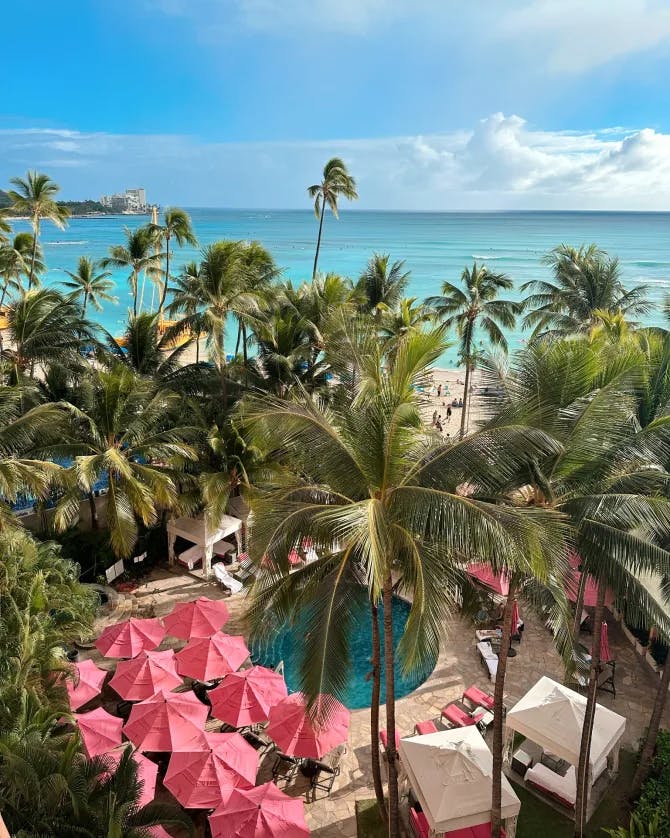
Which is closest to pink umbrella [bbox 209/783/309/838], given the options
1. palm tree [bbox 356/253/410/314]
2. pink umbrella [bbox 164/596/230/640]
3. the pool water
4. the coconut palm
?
the pool water

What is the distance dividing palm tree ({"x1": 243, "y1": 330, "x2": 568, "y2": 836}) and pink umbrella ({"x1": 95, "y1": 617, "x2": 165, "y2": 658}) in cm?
612

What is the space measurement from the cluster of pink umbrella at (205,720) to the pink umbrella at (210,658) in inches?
0.8

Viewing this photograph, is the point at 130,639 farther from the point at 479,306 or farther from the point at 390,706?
the point at 479,306

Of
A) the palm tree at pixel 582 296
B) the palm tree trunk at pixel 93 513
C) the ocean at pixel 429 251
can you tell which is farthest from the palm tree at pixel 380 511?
the ocean at pixel 429 251

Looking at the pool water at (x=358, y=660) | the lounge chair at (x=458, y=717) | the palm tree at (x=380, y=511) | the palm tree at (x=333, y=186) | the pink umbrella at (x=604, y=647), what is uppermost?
the palm tree at (x=333, y=186)

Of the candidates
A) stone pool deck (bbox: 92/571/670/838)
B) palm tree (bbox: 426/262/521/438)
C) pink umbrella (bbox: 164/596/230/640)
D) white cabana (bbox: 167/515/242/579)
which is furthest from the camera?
palm tree (bbox: 426/262/521/438)

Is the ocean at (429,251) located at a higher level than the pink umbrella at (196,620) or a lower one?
higher

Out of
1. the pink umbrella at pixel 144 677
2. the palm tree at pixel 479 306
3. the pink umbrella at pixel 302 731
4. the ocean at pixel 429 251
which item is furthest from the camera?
the ocean at pixel 429 251

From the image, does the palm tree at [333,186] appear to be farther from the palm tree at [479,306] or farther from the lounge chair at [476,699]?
the lounge chair at [476,699]

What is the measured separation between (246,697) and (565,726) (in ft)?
19.2

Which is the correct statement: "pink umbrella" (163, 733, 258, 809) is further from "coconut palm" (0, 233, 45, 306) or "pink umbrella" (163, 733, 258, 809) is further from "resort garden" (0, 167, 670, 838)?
Answer: "coconut palm" (0, 233, 45, 306)

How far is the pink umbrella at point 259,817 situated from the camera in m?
8.30

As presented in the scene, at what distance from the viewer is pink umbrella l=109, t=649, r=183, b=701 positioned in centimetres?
1118

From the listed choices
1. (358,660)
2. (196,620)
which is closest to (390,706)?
(196,620)
